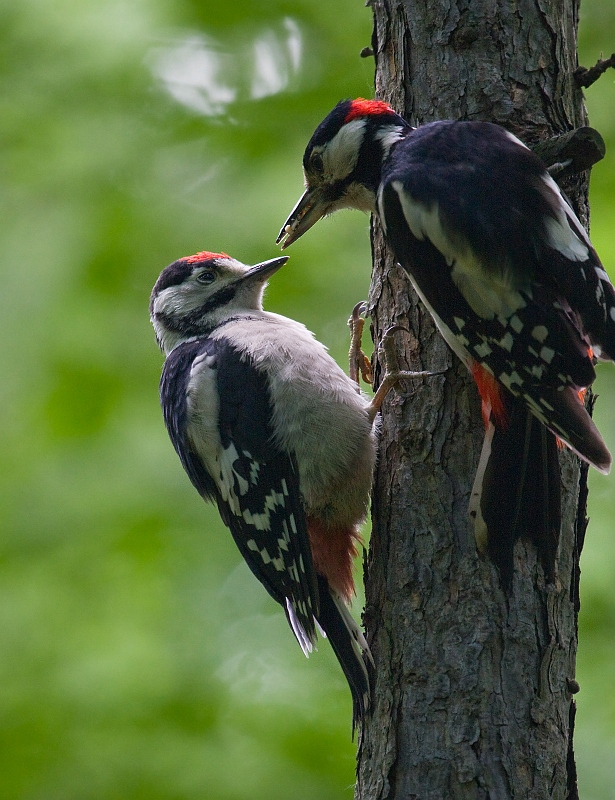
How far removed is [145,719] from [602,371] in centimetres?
283

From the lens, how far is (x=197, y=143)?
5.45 metres

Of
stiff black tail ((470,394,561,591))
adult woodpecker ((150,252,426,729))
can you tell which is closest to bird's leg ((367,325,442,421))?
adult woodpecker ((150,252,426,729))

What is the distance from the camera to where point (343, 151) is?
3250 mm

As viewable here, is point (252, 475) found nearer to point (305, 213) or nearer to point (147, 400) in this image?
point (305, 213)

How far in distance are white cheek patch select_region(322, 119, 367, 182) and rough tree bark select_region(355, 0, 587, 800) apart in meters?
0.24

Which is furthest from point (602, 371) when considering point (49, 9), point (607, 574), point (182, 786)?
point (49, 9)

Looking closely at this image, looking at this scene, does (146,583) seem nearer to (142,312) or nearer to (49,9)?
(142,312)

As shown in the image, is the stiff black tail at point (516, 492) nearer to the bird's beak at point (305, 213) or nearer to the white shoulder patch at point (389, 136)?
the white shoulder patch at point (389, 136)

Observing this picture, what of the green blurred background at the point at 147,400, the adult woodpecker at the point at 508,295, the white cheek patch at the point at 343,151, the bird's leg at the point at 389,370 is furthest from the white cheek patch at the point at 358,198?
the green blurred background at the point at 147,400

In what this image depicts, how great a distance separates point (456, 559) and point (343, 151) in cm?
146

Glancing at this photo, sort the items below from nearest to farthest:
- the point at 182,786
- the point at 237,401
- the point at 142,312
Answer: the point at 237,401, the point at 182,786, the point at 142,312

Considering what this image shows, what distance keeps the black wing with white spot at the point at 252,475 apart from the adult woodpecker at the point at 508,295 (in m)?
0.79

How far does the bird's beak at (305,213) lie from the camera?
3.45 meters

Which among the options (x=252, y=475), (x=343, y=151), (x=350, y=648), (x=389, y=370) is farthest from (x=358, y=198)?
(x=350, y=648)
